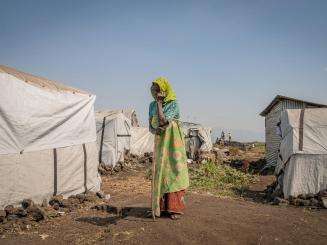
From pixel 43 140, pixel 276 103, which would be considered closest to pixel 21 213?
pixel 43 140

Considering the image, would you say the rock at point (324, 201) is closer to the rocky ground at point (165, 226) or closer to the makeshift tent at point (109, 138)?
the rocky ground at point (165, 226)

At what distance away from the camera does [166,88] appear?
17.9ft

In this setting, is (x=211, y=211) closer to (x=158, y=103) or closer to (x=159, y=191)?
(x=159, y=191)

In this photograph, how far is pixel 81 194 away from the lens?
8062 millimetres

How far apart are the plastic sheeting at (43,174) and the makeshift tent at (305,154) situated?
490 cm

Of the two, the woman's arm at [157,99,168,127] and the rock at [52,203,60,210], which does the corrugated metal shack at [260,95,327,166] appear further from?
the rock at [52,203,60,210]

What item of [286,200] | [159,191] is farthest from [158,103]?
[286,200]

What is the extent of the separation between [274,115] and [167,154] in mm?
14106

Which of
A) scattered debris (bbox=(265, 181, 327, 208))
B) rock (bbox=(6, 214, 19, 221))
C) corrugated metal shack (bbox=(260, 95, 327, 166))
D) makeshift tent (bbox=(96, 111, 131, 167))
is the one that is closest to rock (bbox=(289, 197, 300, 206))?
scattered debris (bbox=(265, 181, 327, 208))

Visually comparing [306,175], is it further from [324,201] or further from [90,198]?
[90,198]

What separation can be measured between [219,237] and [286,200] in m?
4.34

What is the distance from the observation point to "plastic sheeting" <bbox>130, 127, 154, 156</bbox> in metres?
20.6

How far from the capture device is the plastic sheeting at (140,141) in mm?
20578

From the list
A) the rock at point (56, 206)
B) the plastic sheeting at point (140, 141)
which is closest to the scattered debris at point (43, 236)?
the rock at point (56, 206)
